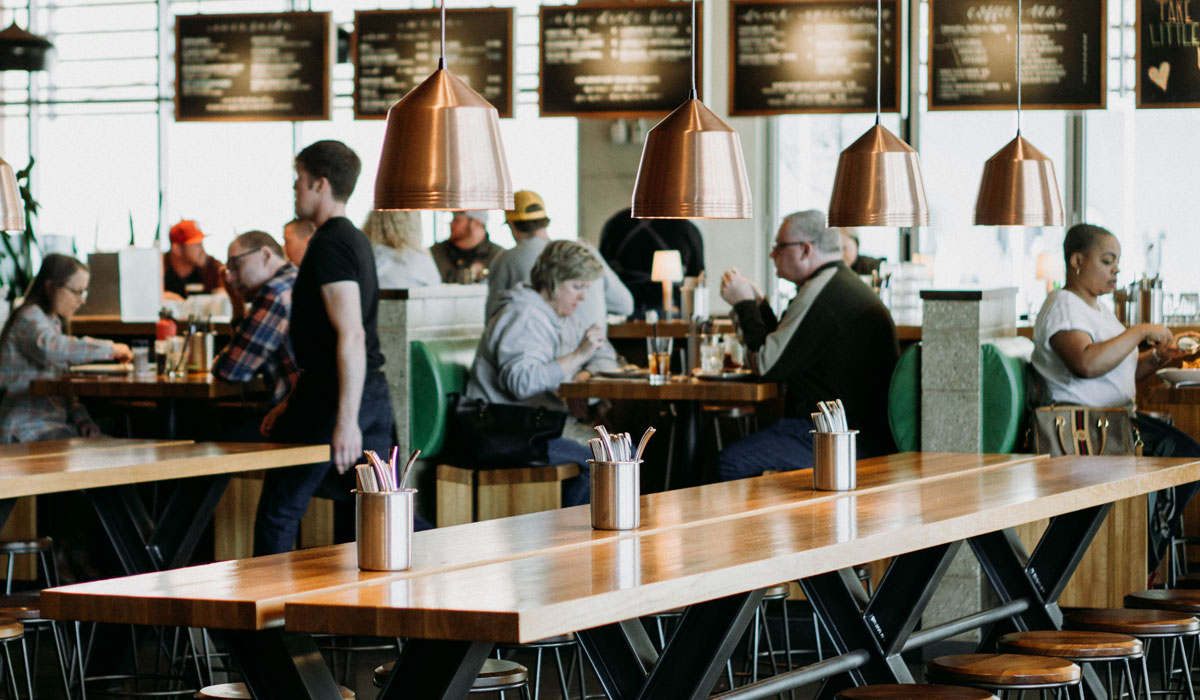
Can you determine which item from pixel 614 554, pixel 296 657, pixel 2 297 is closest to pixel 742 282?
pixel 614 554

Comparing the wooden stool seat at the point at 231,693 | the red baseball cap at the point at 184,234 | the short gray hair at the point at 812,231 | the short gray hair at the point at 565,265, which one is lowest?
→ the wooden stool seat at the point at 231,693

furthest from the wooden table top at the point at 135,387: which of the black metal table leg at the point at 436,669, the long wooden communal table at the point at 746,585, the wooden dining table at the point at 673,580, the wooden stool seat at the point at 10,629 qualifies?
the black metal table leg at the point at 436,669

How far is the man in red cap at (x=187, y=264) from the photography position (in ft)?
30.5

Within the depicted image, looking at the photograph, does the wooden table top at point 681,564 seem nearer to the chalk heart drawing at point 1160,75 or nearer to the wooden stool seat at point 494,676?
the wooden stool seat at point 494,676

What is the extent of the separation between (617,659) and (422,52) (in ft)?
21.6

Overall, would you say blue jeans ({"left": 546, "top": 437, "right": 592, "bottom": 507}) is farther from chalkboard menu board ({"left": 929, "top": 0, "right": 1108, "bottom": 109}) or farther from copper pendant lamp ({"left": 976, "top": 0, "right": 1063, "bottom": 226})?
chalkboard menu board ({"left": 929, "top": 0, "right": 1108, "bottom": 109})

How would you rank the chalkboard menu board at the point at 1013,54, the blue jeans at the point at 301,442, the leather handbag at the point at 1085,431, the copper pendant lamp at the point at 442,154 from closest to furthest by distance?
the copper pendant lamp at the point at 442,154 < the blue jeans at the point at 301,442 < the leather handbag at the point at 1085,431 < the chalkboard menu board at the point at 1013,54

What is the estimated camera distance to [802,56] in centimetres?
834

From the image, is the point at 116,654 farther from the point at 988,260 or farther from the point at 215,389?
the point at 988,260

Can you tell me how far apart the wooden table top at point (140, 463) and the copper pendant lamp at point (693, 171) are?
4.69ft

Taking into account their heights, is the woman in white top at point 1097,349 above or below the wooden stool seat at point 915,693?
above

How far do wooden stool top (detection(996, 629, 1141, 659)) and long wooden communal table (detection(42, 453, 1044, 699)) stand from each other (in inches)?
20.7

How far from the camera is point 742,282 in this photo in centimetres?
564

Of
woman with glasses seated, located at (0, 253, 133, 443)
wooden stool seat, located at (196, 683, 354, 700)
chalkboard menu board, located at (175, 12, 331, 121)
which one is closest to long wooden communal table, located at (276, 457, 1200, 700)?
wooden stool seat, located at (196, 683, 354, 700)
